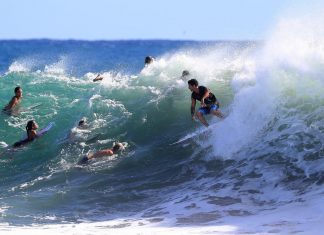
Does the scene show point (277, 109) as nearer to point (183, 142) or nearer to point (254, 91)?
point (254, 91)

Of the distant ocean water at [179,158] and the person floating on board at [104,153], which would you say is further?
the person floating on board at [104,153]

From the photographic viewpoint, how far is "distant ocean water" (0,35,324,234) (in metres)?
8.88

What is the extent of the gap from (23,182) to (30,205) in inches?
82.7

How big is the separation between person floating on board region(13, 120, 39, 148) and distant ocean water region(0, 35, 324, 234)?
304mm

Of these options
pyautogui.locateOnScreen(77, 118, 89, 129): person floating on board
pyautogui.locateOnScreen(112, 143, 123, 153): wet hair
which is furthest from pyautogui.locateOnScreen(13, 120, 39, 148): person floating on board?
pyautogui.locateOnScreen(112, 143, 123, 153): wet hair

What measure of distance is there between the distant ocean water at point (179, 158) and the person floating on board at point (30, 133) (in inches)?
12.0

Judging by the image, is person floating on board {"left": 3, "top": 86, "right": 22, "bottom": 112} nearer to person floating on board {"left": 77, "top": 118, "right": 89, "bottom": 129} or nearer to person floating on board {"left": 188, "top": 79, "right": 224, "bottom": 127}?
person floating on board {"left": 77, "top": 118, "right": 89, "bottom": 129}

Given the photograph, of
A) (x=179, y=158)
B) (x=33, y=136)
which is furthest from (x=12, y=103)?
(x=179, y=158)

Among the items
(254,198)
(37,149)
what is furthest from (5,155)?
(254,198)

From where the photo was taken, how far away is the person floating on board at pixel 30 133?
581 inches

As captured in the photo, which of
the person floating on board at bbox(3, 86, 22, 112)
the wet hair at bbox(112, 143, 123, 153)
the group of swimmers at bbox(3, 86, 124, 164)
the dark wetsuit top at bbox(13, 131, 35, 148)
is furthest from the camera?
the person floating on board at bbox(3, 86, 22, 112)

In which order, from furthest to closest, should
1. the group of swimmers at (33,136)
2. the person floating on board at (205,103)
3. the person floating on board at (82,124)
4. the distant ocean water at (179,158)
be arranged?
the person floating on board at (82,124)
the group of swimmers at (33,136)
the person floating on board at (205,103)
the distant ocean water at (179,158)

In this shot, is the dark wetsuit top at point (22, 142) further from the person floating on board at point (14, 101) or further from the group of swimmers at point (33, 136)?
the person floating on board at point (14, 101)

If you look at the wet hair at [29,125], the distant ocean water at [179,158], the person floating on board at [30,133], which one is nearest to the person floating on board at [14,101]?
the distant ocean water at [179,158]
